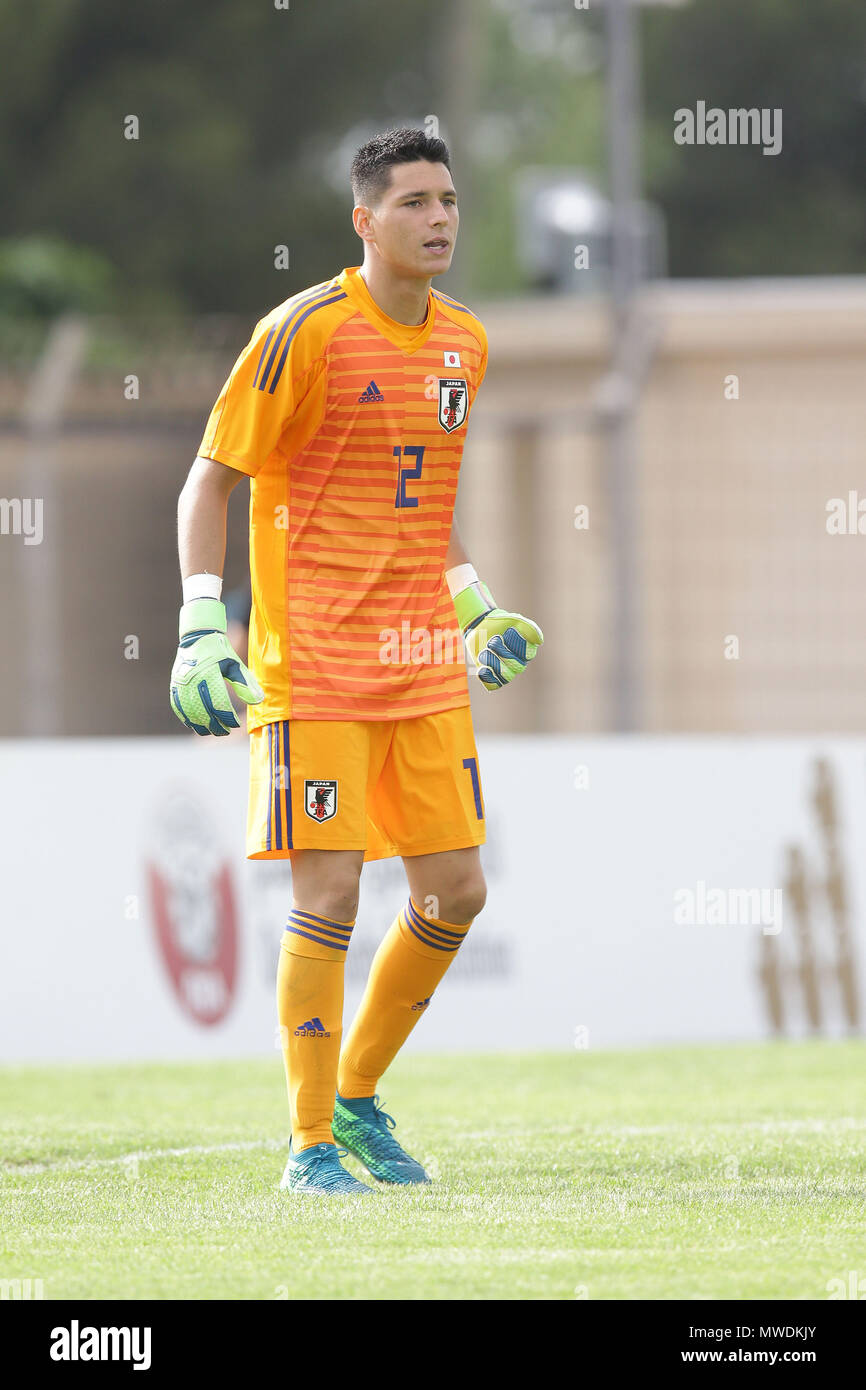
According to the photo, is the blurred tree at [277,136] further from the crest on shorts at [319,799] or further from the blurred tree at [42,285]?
the crest on shorts at [319,799]

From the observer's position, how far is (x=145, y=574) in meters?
14.8

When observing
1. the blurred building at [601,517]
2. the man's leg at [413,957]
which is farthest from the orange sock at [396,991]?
the blurred building at [601,517]

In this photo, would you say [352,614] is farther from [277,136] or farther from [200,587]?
[277,136]

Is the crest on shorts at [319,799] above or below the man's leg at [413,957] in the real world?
above

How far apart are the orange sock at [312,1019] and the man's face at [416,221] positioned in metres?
1.54

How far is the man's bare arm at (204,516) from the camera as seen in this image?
4.82 meters

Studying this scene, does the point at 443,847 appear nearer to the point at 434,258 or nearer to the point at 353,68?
the point at 434,258

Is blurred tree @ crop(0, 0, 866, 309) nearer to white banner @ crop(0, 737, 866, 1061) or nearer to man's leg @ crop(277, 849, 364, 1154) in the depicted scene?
white banner @ crop(0, 737, 866, 1061)

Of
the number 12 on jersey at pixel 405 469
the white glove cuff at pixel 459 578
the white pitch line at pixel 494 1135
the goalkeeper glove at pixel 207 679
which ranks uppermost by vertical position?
the number 12 on jersey at pixel 405 469

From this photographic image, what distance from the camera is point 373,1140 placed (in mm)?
5035

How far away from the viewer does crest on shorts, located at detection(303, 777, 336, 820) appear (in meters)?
4.81

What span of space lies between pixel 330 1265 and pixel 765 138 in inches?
1301

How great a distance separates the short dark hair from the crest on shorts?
1.38 m

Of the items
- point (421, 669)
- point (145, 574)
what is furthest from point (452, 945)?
point (145, 574)
